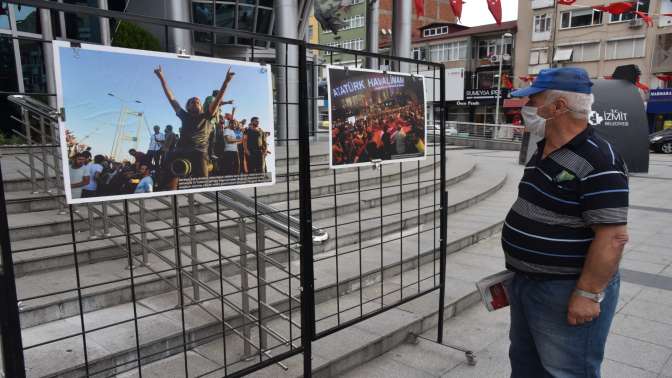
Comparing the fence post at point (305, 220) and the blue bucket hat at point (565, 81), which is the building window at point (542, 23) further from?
the fence post at point (305, 220)

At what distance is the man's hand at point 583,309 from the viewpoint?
1.87 metres

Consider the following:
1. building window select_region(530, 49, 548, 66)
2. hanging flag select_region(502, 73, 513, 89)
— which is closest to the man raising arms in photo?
hanging flag select_region(502, 73, 513, 89)

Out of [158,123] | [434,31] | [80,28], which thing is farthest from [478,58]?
[158,123]

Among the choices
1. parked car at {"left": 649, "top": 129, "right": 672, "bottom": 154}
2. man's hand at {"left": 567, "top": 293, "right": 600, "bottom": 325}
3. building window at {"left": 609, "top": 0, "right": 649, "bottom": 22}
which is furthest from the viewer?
building window at {"left": 609, "top": 0, "right": 649, "bottom": 22}

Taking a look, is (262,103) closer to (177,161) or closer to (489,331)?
(177,161)

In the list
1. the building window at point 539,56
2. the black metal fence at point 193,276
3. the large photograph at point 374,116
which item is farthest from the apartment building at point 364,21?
the large photograph at point 374,116

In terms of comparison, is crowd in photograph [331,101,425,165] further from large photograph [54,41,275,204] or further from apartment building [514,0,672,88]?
apartment building [514,0,672,88]

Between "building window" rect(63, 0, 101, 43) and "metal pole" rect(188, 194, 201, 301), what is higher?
"building window" rect(63, 0, 101, 43)

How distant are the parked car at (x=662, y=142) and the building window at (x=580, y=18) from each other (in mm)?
13896

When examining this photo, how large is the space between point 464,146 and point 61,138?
22107mm

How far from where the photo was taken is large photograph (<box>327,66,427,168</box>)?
7.64 feet

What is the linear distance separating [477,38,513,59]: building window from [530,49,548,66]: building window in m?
2.25

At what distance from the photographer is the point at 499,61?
34.7 metres

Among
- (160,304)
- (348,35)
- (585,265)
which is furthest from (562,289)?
(348,35)
